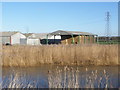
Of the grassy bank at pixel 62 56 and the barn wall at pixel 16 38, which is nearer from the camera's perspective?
the grassy bank at pixel 62 56

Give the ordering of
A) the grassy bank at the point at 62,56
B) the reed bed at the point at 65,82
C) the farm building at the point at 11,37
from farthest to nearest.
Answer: the farm building at the point at 11,37
the grassy bank at the point at 62,56
the reed bed at the point at 65,82

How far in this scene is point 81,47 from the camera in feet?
43.7

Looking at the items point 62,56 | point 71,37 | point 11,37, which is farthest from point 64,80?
point 11,37

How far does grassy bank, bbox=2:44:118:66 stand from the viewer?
12.6 metres

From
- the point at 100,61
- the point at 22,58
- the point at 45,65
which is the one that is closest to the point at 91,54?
the point at 100,61

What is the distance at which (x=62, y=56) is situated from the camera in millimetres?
12984

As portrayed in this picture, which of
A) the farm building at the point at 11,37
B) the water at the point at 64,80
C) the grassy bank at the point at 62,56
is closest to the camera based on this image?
the water at the point at 64,80

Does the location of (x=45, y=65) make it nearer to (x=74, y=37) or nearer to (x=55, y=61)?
(x=55, y=61)

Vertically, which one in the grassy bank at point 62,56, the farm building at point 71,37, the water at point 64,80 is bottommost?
the water at point 64,80

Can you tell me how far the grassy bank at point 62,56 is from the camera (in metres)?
12.6

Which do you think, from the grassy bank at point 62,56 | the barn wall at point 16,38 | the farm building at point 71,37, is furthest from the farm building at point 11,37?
the grassy bank at point 62,56

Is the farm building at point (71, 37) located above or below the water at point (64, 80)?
above

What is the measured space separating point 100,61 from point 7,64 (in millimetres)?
5801

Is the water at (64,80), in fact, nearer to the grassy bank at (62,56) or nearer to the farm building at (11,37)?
the grassy bank at (62,56)
